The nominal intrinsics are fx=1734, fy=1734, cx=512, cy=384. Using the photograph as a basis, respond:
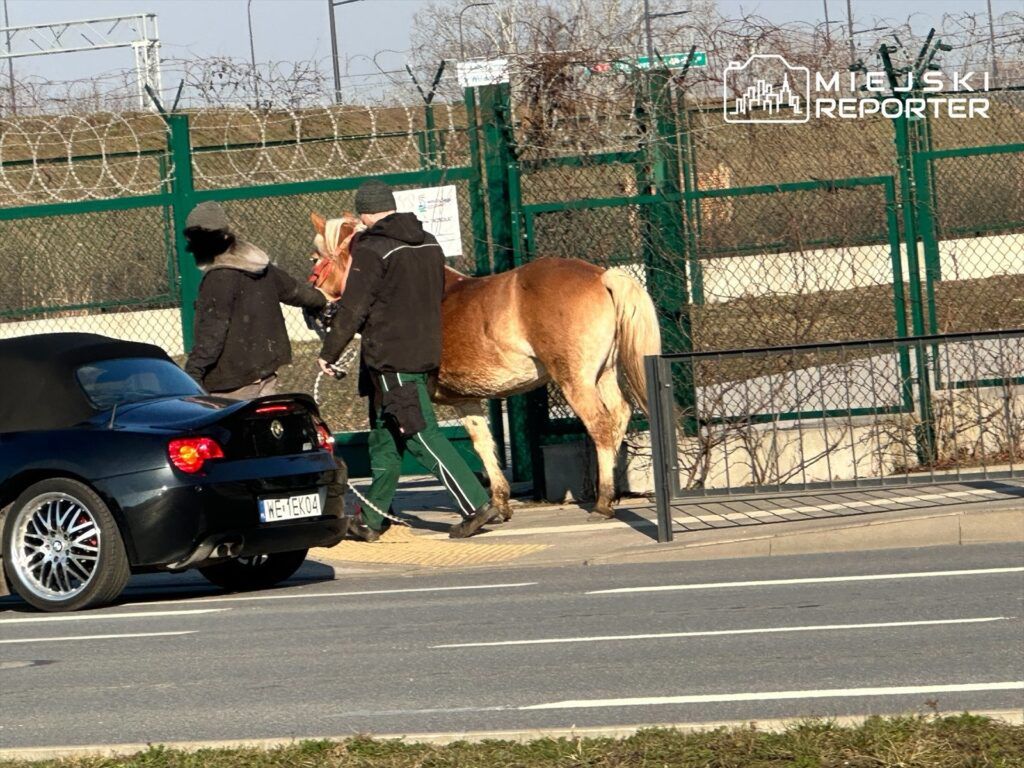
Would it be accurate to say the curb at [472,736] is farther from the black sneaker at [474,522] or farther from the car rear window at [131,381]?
the black sneaker at [474,522]

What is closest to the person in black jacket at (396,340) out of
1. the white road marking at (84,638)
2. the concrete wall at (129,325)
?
the white road marking at (84,638)

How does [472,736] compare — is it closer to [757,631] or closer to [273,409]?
[757,631]

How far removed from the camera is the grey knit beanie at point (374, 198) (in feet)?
37.7

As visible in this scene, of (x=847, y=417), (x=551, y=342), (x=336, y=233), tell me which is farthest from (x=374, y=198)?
(x=847, y=417)

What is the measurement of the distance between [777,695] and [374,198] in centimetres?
592

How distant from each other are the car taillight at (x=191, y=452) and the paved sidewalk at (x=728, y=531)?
1937 millimetres

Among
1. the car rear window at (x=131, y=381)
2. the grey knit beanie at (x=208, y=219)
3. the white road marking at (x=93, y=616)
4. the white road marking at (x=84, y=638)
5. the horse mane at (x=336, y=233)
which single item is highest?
the grey knit beanie at (x=208, y=219)

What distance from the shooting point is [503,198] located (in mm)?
13172

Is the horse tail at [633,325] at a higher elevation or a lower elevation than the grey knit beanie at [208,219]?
lower

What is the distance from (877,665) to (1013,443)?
557 centimetres

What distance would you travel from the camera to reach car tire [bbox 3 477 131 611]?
9.55 m

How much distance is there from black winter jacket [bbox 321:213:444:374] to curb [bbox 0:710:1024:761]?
5.53 meters

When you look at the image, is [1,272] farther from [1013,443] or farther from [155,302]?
Answer: [1013,443]

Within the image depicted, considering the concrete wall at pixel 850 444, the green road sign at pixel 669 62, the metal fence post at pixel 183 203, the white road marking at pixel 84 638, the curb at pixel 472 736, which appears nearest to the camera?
the curb at pixel 472 736
